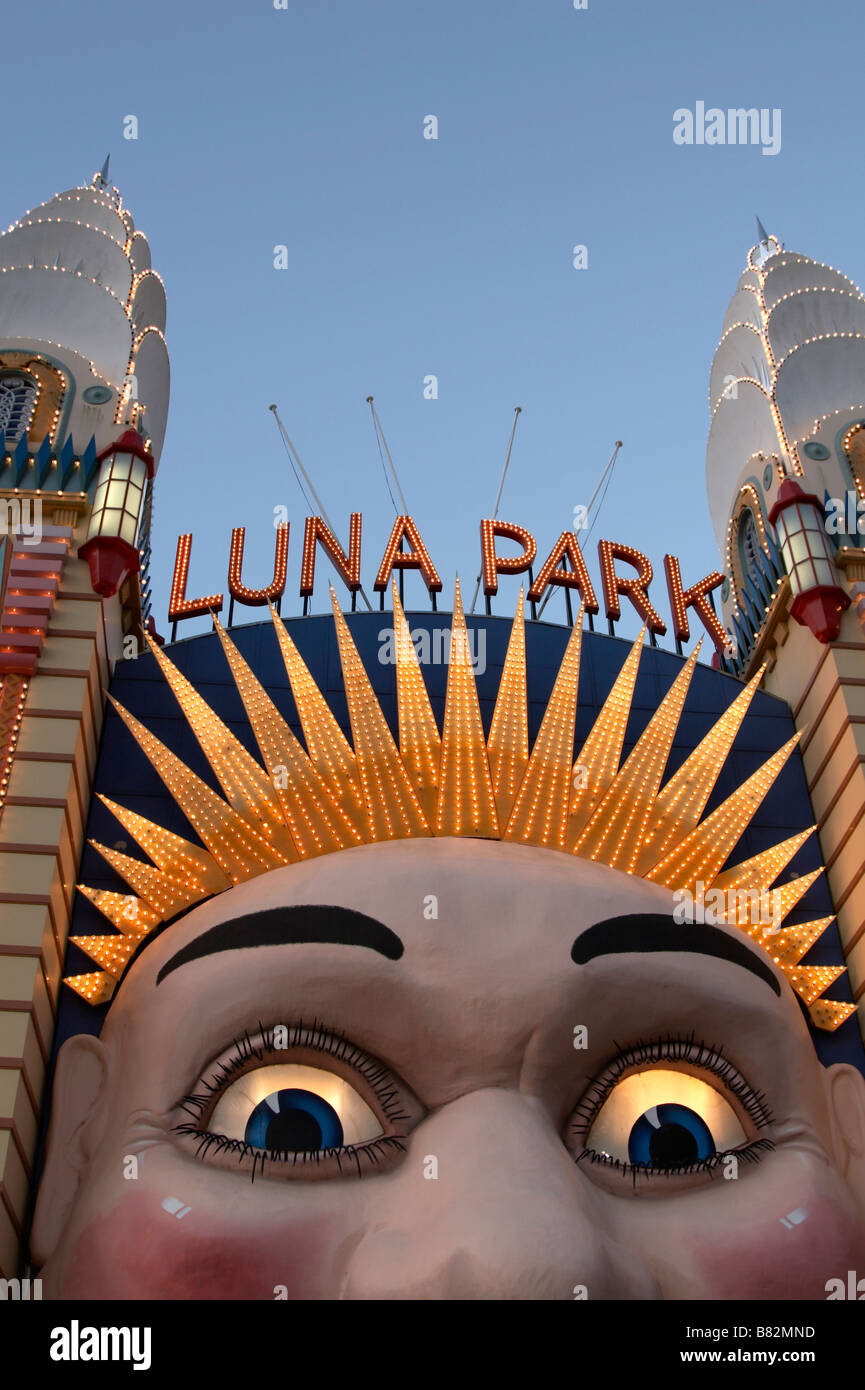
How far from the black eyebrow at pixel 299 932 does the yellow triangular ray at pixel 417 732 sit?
3.55 feet

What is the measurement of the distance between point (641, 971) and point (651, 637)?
4.59m

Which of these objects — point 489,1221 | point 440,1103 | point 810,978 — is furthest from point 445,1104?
point 810,978

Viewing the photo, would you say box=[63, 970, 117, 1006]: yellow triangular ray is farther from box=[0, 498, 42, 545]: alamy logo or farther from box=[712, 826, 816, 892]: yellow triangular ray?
box=[712, 826, 816, 892]: yellow triangular ray

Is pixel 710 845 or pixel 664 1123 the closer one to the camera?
pixel 664 1123

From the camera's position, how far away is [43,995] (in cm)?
678

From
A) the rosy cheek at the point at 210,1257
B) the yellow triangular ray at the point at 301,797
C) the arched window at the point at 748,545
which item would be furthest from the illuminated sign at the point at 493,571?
the rosy cheek at the point at 210,1257

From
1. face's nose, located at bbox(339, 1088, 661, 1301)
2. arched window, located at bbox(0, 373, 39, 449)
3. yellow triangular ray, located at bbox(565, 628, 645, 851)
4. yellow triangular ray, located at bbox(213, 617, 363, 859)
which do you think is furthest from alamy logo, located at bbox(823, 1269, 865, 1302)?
arched window, located at bbox(0, 373, 39, 449)

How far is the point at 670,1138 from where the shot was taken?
612 cm

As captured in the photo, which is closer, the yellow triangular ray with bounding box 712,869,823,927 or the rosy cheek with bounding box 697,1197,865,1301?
the rosy cheek with bounding box 697,1197,865,1301

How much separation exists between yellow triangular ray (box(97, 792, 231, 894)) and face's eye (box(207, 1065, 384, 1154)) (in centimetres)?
131

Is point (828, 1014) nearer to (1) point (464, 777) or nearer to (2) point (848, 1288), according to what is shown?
(2) point (848, 1288)

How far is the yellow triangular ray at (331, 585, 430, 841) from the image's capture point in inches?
274

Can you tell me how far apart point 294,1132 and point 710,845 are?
2.85 metres
